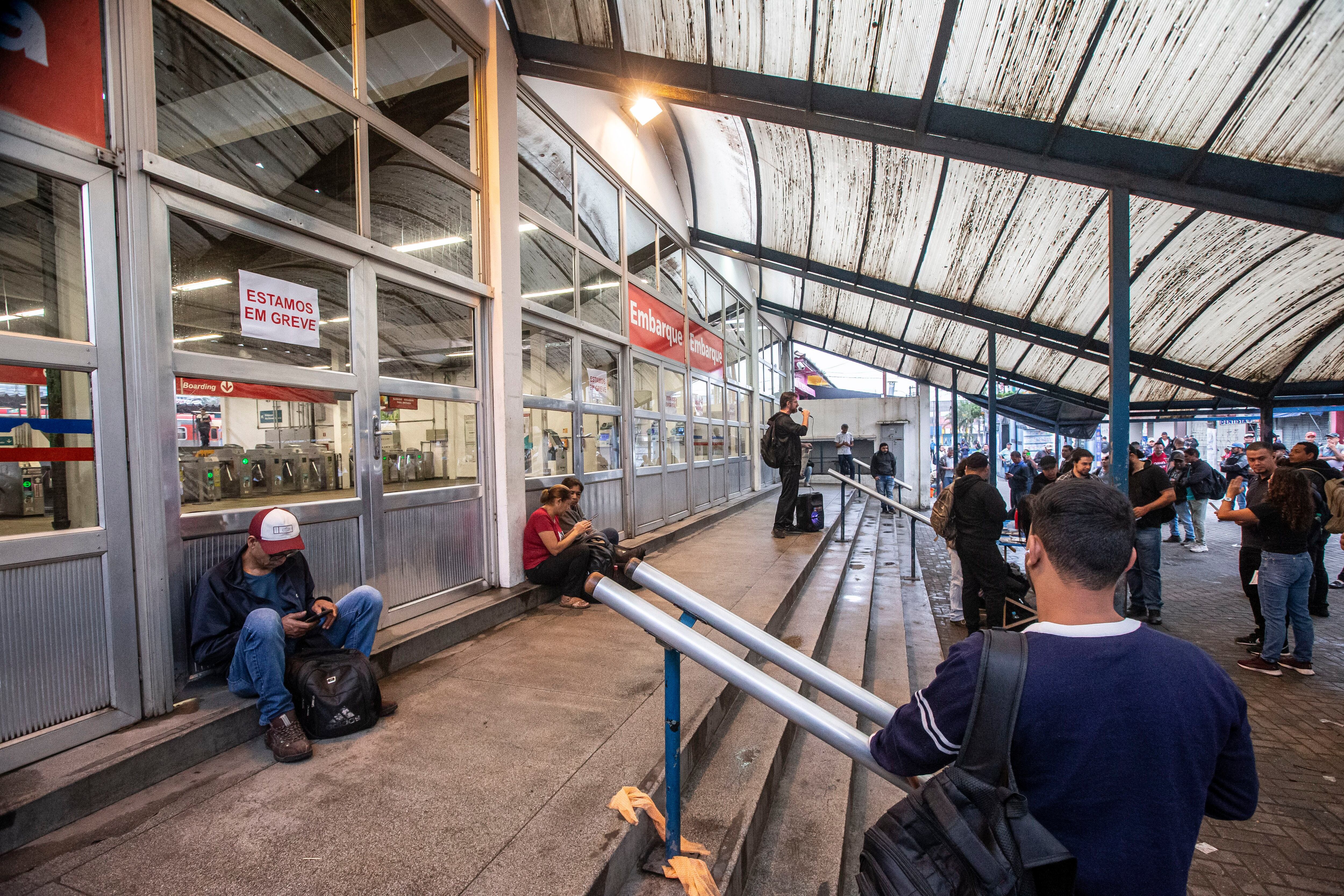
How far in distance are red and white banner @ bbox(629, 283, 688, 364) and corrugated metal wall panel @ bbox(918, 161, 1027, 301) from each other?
3383 millimetres

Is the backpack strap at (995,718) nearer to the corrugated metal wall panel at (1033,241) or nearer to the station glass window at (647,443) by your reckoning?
the corrugated metal wall panel at (1033,241)

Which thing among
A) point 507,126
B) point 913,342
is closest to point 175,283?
point 507,126

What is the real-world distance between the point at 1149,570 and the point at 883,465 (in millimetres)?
8952

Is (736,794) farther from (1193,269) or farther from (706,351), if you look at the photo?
(706,351)

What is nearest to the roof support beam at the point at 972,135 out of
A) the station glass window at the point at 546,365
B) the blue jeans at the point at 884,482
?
the station glass window at the point at 546,365

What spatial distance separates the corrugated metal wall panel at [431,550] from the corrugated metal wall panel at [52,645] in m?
1.40

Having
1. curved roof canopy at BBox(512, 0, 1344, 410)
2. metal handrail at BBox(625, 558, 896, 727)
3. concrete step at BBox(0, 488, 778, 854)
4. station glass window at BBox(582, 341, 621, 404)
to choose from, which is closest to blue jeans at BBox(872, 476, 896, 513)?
A: curved roof canopy at BBox(512, 0, 1344, 410)

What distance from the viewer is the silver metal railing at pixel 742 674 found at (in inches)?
50.7

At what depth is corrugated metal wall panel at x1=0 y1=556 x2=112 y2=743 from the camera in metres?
2.15

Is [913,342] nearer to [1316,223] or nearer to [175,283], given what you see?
[1316,223]

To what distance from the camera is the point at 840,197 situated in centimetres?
734

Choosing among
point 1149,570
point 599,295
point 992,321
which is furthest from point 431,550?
point 992,321

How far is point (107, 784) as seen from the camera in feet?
7.00

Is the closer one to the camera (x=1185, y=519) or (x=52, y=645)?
(x=52, y=645)
